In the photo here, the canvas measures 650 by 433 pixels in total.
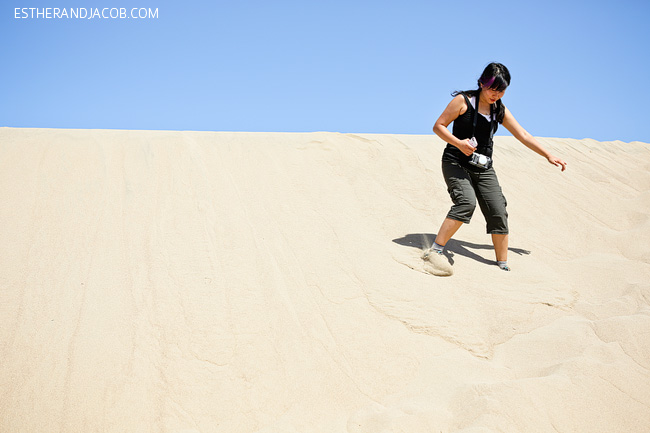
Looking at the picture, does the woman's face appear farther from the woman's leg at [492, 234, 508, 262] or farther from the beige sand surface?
the beige sand surface

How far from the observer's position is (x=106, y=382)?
204 cm

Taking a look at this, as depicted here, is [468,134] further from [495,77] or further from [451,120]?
[495,77]

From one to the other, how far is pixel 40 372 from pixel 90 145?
2841mm

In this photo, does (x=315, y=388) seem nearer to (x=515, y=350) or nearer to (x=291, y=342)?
(x=291, y=342)

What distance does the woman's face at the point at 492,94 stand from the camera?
3.23 meters

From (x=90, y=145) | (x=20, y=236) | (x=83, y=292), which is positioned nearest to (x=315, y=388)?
(x=83, y=292)

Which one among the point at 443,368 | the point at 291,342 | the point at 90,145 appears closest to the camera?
the point at 443,368

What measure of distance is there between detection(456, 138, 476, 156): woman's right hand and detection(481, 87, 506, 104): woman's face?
394 mm

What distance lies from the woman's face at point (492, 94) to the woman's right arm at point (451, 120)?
17 centimetres

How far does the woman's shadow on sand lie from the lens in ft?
11.6

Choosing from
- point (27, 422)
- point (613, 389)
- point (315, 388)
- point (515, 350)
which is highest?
point (613, 389)

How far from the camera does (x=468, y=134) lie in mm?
3398

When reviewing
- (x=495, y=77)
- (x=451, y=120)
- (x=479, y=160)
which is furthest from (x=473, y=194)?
(x=495, y=77)

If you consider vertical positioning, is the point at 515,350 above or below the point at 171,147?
below
